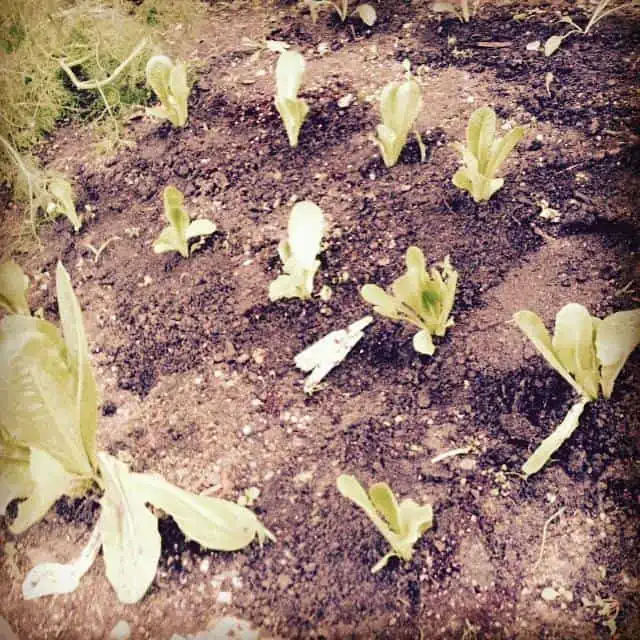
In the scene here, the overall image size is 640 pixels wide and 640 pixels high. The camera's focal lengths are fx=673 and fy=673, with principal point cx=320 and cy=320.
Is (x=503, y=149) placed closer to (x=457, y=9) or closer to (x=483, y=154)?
(x=483, y=154)

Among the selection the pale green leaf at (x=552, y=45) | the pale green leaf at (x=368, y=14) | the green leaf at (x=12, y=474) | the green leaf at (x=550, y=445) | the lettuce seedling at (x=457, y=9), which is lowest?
the green leaf at (x=550, y=445)

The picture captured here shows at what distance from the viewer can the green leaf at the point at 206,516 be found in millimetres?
474

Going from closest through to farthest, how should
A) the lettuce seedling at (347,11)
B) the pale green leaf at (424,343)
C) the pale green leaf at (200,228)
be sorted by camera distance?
the pale green leaf at (424,343), the pale green leaf at (200,228), the lettuce seedling at (347,11)

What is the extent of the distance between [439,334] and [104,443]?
0.29 m

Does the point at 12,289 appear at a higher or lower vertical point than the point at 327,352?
higher

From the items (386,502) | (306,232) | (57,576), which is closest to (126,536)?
(57,576)

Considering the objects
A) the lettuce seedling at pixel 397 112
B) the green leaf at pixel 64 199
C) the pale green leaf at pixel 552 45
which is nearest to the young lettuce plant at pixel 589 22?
the pale green leaf at pixel 552 45

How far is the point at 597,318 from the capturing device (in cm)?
51

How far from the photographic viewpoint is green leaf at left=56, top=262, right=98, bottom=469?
0.46 metres

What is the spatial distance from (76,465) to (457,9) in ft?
2.05

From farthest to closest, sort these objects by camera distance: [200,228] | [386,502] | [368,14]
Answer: [368,14]
[200,228]
[386,502]

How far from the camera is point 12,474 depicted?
51cm

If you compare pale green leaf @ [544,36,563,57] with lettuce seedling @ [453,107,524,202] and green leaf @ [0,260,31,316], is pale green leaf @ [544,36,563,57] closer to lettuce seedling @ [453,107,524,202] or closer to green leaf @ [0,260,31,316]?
lettuce seedling @ [453,107,524,202]

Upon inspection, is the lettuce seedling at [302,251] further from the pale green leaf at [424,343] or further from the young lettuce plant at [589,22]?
the young lettuce plant at [589,22]
